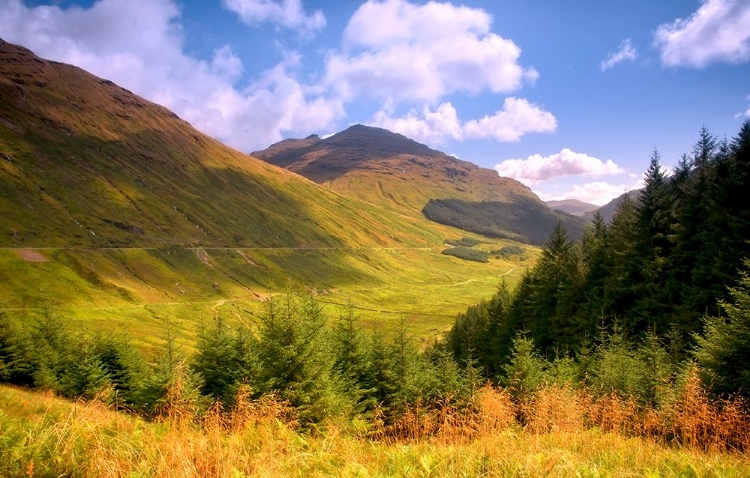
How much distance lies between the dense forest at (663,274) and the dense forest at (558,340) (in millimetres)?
116

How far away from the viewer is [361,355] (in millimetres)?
31734

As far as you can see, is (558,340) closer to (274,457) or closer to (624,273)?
(624,273)

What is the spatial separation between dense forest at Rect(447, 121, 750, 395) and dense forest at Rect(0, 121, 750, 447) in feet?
0.38

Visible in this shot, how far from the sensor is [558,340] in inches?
1594

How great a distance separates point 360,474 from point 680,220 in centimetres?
3605

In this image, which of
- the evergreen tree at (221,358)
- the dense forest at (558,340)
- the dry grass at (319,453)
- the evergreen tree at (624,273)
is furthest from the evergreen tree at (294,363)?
the evergreen tree at (624,273)

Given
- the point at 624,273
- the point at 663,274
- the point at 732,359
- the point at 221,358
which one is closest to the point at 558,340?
the point at 624,273

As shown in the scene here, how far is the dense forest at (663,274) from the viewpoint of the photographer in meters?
24.5

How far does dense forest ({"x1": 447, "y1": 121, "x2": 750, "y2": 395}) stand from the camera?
24516 mm

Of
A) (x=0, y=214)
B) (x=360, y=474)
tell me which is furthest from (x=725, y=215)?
(x=0, y=214)

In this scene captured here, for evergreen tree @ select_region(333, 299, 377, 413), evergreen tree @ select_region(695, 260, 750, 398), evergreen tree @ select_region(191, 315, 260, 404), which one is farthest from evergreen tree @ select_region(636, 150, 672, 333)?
evergreen tree @ select_region(191, 315, 260, 404)

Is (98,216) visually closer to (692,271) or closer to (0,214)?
(0,214)

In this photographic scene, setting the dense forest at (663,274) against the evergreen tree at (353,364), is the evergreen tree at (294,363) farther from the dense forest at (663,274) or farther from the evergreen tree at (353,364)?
the dense forest at (663,274)

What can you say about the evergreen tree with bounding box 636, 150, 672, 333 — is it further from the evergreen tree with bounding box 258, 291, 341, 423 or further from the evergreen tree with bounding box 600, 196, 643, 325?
the evergreen tree with bounding box 258, 291, 341, 423
